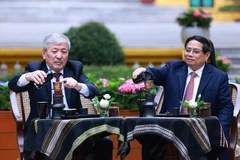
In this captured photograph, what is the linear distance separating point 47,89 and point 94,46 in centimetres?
743

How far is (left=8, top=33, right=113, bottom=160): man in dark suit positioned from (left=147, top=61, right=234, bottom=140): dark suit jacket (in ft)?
1.80

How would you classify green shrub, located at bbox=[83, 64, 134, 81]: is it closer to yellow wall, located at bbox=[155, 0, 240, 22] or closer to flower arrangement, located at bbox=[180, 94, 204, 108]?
flower arrangement, located at bbox=[180, 94, 204, 108]

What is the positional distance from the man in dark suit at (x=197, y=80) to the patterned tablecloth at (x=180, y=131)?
0.56m

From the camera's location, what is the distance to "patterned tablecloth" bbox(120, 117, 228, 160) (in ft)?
17.9

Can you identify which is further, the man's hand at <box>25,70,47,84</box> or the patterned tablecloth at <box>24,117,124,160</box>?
the man's hand at <box>25,70,47,84</box>

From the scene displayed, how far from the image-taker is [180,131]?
216 inches

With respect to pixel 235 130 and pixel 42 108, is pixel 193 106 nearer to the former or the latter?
pixel 235 130

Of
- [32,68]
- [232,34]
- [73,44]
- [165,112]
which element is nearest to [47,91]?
[32,68]

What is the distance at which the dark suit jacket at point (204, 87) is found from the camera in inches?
241

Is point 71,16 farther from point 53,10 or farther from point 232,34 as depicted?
point 232,34

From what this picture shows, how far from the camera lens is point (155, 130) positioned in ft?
17.9

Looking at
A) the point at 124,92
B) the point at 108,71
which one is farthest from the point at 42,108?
the point at 108,71

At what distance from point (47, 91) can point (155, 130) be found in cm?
103

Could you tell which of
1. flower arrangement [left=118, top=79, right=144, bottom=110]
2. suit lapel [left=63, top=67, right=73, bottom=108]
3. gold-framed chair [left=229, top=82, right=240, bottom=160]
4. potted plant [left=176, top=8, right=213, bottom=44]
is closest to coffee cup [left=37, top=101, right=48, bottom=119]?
suit lapel [left=63, top=67, right=73, bottom=108]
